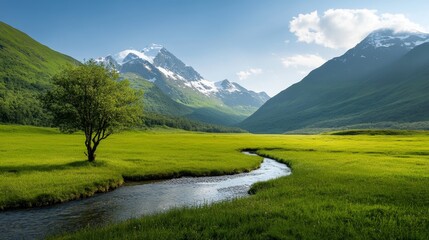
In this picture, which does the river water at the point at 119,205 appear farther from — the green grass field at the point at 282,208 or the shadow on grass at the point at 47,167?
the shadow on grass at the point at 47,167

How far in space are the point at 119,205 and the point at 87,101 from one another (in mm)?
21755

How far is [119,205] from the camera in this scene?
29188mm

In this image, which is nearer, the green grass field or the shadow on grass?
the green grass field

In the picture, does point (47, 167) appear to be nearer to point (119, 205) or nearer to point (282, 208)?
point (119, 205)

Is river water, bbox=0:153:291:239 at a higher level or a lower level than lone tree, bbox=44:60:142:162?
lower

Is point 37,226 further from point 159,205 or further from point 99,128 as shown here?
point 99,128

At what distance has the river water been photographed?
893 inches

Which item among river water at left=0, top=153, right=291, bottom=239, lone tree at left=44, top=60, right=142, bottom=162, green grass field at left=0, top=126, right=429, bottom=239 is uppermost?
lone tree at left=44, top=60, right=142, bottom=162

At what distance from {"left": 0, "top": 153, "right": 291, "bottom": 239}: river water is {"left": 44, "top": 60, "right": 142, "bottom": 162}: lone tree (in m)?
12.7

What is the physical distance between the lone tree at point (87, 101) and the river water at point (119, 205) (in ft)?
41.5

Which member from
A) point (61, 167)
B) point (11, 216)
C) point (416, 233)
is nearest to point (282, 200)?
point (416, 233)

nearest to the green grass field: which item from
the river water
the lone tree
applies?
the river water

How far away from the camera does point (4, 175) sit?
121ft

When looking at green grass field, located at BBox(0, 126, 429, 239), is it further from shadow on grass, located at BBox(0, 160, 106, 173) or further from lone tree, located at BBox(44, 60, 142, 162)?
lone tree, located at BBox(44, 60, 142, 162)
